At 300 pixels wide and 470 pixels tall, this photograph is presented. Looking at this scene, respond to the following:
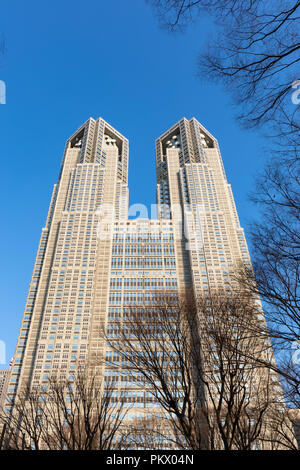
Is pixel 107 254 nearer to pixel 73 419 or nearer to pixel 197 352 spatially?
pixel 73 419

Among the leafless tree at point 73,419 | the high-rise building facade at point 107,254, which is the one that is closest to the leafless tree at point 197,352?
the leafless tree at point 73,419

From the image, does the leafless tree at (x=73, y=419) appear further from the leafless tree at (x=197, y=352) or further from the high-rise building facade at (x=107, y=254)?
the high-rise building facade at (x=107, y=254)

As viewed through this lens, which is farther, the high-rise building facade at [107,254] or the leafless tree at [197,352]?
the high-rise building facade at [107,254]

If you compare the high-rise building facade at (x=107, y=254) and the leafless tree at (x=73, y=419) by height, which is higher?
the high-rise building facade at (x=107, y=254)

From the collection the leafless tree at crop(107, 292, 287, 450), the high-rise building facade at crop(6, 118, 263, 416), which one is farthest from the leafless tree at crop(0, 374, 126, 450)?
the high-rise building facade at crop(6, 118, 263, 416)

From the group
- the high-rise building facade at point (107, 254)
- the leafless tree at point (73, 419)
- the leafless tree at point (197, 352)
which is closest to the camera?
the leafless tree at point (197, 352)

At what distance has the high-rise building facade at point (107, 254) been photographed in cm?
5716

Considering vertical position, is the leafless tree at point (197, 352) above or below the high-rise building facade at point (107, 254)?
below

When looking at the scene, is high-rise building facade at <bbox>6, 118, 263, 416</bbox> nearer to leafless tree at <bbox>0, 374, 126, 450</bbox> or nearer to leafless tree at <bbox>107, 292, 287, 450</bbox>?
leafless tree at <bbox>0, 374, 126, 450</bbox>

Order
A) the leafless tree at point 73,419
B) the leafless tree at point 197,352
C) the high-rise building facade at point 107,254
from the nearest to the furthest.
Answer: the leafless tree at point 197,352 → the leafless tree at point 73,419 → the high-rise building facade at point 107,254

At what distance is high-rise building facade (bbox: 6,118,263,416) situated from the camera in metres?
57.2

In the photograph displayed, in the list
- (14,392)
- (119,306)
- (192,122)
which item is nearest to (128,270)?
(119,306)

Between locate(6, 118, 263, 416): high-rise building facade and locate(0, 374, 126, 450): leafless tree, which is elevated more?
locate(6, 118, 263, 416): high-rise building facade
